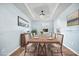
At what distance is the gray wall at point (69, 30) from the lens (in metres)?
1.72

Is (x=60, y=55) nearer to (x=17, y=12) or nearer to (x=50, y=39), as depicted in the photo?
(x=50, y=39)

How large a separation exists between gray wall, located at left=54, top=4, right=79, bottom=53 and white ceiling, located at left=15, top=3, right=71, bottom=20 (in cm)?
8

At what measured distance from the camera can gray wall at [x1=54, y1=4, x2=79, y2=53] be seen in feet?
5.65

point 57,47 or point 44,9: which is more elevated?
point 44,9

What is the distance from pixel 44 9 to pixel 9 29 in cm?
68

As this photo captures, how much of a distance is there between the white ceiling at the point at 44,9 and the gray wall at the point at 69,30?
0.28 ft

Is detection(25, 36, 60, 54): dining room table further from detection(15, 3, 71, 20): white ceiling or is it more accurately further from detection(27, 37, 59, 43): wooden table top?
detection(15, 3, 71, 20): white ceiling

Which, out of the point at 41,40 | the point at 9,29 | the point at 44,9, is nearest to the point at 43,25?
the point at 44,9

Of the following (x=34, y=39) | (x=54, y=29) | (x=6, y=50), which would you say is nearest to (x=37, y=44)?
(x=34, y=39)

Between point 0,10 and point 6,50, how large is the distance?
63cm

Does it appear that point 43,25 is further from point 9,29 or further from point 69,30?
point 9,29

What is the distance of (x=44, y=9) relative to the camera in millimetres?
1776

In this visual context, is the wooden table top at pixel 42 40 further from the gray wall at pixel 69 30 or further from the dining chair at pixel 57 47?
the gray wall at pixel 69 30

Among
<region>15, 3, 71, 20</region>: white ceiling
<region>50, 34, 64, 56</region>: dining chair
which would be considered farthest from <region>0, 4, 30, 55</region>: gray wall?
<region>50, 34, 64, 56</region>: dining chair
